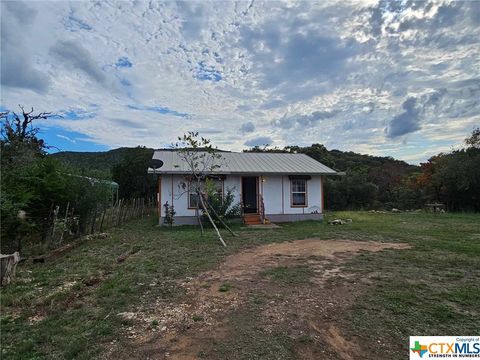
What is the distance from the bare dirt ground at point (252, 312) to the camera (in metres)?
3.31

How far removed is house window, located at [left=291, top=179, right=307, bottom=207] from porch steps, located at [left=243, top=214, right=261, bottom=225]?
209 cm

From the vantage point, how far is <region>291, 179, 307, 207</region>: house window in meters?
16.1

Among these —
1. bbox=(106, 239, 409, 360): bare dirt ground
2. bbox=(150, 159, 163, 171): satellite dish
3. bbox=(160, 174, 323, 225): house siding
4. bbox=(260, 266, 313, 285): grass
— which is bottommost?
bbox=(106, 239, 409, 360): bare dirt ground

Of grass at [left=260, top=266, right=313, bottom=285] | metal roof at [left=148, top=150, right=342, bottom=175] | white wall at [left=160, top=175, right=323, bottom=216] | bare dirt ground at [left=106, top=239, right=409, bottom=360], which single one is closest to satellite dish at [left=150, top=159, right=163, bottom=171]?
metal roof at [left=148, top=150, right=342, bottom=175]

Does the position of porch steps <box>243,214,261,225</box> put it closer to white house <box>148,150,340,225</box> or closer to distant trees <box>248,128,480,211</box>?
white house <box>148,150,340,225</box>

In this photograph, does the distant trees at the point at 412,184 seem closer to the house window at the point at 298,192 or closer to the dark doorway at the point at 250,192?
the house window at the point at 298,192

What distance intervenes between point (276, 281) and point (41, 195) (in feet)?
22.1

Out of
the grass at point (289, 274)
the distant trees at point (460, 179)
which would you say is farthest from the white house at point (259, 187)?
the distant trees at point (460, 179)

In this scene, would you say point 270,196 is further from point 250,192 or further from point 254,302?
point 254,302

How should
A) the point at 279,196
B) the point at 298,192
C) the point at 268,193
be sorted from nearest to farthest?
the point at 268,193
the point at 279,196
the point at 298,192

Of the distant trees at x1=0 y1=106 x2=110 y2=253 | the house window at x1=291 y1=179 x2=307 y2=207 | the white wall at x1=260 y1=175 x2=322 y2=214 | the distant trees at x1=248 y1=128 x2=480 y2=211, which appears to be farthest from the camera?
the distant trees at x1=248 y1=128 x2=480 y2=211

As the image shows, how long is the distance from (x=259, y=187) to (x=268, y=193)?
0.53 meters

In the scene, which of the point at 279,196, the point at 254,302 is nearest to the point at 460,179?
the point at 279,196

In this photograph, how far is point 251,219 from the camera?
595 inches
